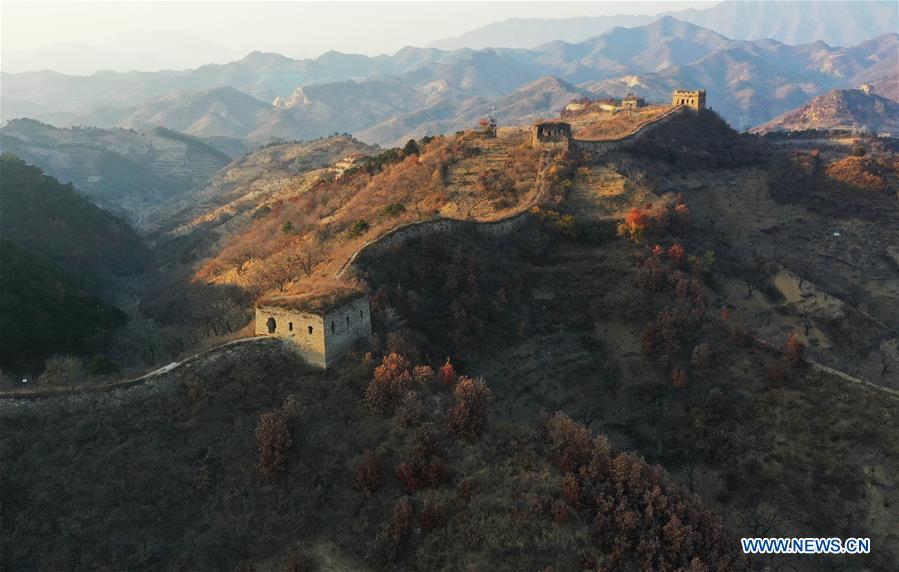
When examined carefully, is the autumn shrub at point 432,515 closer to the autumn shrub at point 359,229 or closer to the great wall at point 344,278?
the great wall at point 344,278

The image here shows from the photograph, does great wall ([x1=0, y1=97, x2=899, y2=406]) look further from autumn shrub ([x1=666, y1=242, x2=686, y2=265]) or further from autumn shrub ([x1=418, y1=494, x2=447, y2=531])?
autumn shrub ([x1=418, y1=494, x2=447, y2=531])

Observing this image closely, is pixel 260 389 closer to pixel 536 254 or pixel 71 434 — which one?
pixel 71 434

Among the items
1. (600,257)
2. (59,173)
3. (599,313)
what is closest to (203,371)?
(599,313)

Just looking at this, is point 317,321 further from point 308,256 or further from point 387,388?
point 308,256

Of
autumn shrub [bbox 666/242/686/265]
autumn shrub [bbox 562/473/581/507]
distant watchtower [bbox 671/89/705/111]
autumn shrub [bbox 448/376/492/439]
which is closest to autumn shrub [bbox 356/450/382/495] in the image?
autumn shrub [bbox 448/376/492/439]

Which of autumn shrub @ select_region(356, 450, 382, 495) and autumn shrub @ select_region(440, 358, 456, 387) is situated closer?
autumn shrub @ select_region(356, 450, 382, 495)

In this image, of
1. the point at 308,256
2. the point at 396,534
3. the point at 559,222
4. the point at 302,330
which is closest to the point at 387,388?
the point at 302,330
